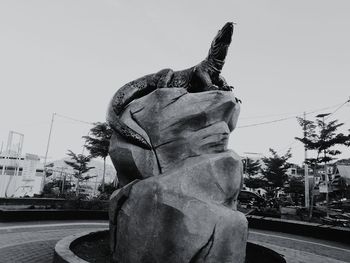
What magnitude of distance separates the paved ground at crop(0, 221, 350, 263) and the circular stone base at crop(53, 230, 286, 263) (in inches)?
29.0

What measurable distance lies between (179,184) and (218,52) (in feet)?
10.1

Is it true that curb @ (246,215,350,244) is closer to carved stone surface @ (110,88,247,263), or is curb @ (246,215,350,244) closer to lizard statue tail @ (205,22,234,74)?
carved stone surface @ (110,88,247,263)

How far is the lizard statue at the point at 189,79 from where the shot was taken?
6234mm

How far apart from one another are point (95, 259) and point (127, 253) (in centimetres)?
141

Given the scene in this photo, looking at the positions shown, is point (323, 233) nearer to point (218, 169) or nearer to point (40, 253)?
point (218, 169)

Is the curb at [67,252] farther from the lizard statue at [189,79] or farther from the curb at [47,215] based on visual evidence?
the curb at [47,215]

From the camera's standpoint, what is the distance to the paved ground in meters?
7.02

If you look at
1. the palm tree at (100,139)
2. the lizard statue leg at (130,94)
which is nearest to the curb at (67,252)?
the lizard statue leg at (130,94)

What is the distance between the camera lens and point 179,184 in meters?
4.92

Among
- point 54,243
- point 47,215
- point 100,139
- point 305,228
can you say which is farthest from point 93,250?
point 100,139

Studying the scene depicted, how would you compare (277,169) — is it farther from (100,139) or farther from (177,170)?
(177,170)

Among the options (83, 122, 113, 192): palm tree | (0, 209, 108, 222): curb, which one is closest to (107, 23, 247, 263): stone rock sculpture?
(0, 209, 108, 222): curb

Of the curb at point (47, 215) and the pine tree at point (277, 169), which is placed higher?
the pine tree at point (277, 169)

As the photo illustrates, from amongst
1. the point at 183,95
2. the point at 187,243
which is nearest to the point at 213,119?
the point at 183,95
